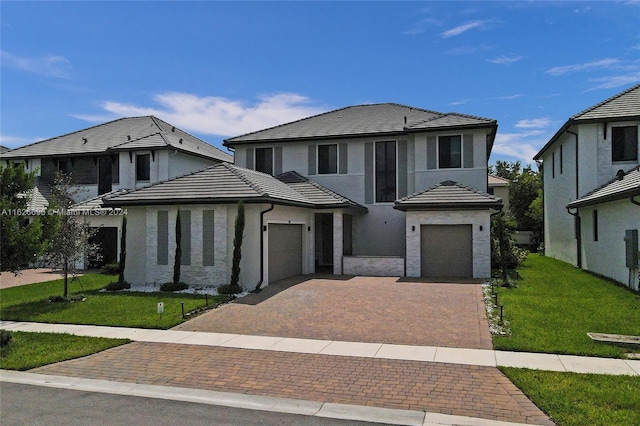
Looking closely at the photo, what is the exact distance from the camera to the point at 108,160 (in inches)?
1196

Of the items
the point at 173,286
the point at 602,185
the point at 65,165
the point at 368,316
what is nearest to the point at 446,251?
the point at 602,185

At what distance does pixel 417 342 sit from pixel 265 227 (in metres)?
8.87

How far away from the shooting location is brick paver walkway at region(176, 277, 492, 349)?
10.8 metres

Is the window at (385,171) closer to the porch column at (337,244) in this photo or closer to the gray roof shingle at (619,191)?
the porch column at (337,244)

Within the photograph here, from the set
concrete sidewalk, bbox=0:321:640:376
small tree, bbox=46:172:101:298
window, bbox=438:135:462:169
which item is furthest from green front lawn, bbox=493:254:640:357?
small tree, bbox=46:172:101:298

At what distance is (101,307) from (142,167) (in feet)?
54.7

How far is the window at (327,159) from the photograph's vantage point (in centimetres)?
2667

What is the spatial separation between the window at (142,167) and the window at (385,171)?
14.5 metres

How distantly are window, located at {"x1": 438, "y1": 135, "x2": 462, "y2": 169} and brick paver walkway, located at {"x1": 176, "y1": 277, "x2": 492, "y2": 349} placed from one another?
28.6 feet

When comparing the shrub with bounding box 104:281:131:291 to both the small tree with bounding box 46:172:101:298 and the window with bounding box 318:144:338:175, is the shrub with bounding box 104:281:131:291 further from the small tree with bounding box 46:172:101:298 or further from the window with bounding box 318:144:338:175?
the window with bounding box 318:144:338:175

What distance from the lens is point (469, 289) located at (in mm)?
16641

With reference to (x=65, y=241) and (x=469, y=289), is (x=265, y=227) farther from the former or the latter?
(x=469, y=289)

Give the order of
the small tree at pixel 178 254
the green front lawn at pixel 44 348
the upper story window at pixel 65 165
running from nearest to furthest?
the green front lawn at pixel 44 348 < the small tree at pixel 178 254 < the upper story window at pixel 65 165

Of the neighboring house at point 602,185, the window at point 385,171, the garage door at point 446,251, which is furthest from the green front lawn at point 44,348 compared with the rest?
the window at point 385,171
